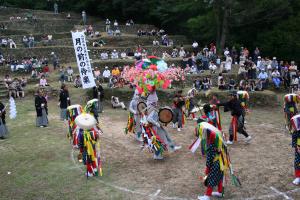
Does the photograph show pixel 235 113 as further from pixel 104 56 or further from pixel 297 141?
pixel 104 56

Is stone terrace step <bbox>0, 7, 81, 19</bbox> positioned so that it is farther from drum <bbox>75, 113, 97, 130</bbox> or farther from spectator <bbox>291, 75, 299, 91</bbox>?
drum <bbox>75, 113, 97, 130</bbox>

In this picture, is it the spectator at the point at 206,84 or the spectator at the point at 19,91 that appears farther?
the spectator at the point at 19,91

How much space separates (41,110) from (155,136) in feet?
21.8

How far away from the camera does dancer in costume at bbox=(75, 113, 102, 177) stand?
10.3 metres

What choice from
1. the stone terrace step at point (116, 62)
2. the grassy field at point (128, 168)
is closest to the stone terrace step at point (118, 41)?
the stone terrace step at point (116, 62)

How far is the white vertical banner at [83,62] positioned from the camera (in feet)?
66.3

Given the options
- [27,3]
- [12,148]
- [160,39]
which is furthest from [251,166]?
[27,3]

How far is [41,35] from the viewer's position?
36844mm

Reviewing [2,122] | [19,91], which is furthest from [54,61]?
[2,122]

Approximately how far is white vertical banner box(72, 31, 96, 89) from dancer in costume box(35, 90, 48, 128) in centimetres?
370

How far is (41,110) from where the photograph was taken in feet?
53.9

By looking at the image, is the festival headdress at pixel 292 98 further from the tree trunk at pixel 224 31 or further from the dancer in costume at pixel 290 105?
the tree trunk at pixel 224 31

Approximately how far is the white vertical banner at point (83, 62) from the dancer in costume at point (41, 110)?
146 inches

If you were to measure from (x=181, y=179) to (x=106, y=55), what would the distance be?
73.8 feet
